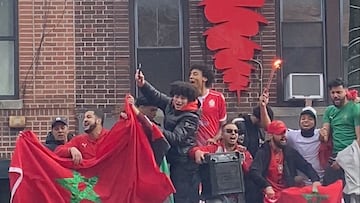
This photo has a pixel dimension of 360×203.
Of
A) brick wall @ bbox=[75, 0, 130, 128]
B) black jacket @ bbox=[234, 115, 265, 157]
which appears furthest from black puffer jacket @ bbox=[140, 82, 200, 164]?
brick wall @ bbox=[75, 0, 130, 128]

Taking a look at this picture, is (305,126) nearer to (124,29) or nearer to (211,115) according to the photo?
(211,115)

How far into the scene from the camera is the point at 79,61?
13047 millimetres

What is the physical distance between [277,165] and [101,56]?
4983mm

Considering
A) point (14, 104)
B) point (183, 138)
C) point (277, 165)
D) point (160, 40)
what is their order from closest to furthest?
1. point (183, 138)
2. point (277, 165)
3. point (14, 104)
4. point (160, 40)

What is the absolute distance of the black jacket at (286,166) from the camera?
8586mm

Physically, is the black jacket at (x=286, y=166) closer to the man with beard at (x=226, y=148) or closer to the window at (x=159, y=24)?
the man with beard at (x=226, y=148)

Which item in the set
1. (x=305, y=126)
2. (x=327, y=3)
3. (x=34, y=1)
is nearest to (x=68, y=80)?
(x=34, y=1)

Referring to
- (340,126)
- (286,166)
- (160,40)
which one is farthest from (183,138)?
(160,40)

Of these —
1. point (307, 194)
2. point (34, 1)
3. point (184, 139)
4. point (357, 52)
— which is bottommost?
point (307, 194)

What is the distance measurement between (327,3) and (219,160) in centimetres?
590

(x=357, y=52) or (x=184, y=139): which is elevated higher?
(x=357, y=52)

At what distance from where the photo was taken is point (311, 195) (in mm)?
8633

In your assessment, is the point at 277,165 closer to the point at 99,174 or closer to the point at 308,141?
the point at 308,141

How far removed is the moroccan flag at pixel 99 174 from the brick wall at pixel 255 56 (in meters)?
4.98
